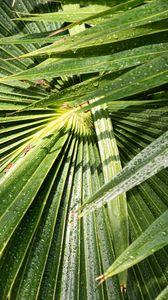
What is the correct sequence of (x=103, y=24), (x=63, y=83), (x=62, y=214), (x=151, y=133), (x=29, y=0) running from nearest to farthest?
(x=103, y=24) → (x=62, y=214) → (x=151, y=133) → (x=63, y=83) → (x=29, y=0)

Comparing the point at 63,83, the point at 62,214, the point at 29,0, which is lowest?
the point at 62,214

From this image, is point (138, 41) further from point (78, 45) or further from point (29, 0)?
point (29, 0)

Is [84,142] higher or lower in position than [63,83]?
lower

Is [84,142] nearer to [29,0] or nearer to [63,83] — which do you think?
[63,83]

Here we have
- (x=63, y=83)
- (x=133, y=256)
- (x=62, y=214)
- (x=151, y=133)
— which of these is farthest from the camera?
(x=63, y=83)

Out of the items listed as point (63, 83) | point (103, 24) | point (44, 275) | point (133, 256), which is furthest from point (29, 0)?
point (133, 256)

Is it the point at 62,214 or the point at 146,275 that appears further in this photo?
the point at 62,214
